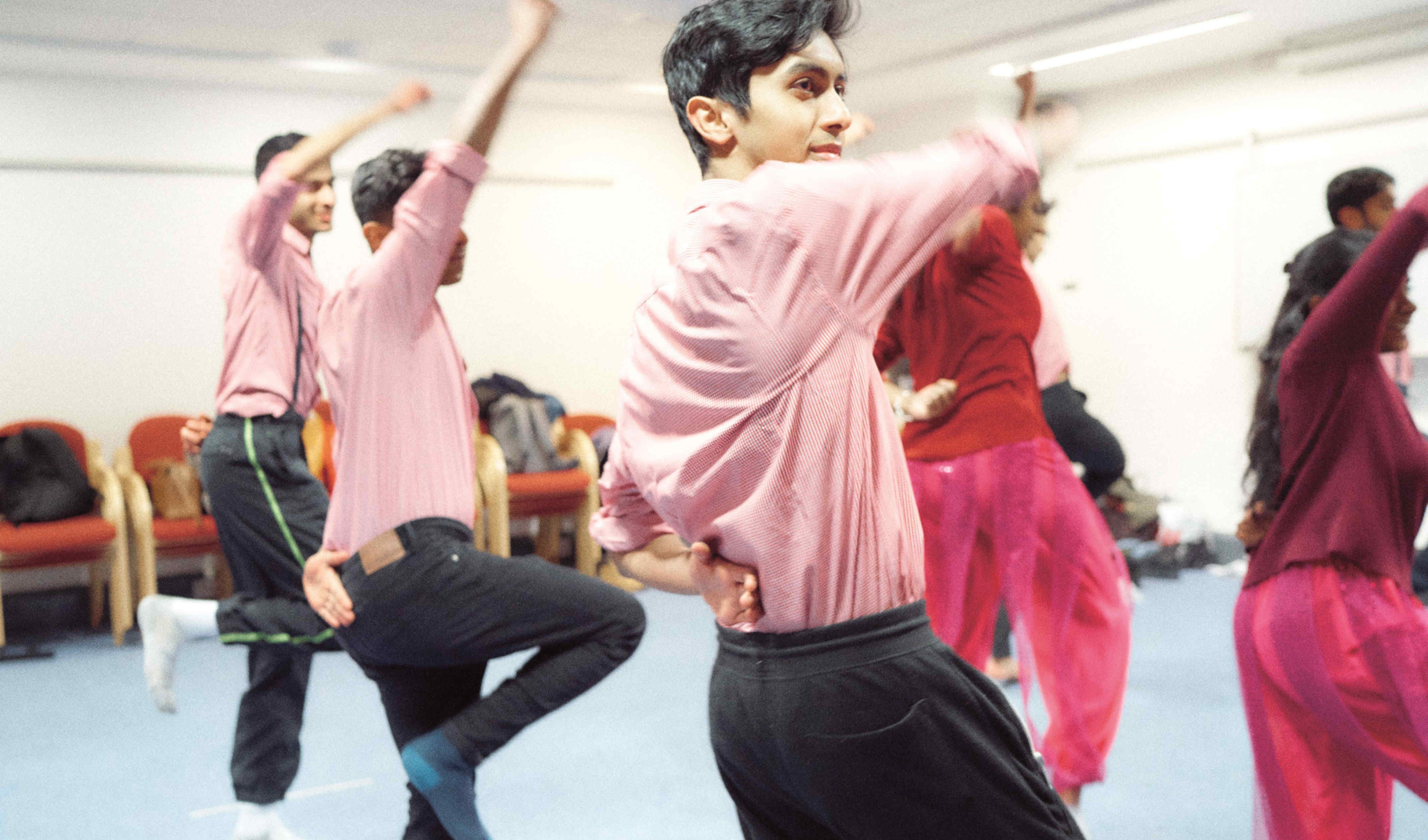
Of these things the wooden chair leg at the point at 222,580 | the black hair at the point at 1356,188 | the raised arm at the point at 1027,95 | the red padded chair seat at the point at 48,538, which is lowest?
the wooden chair leg at the point at 222,580

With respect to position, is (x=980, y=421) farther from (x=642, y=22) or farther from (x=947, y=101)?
(x=947, y=101)

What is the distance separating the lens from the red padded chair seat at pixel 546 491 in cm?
602

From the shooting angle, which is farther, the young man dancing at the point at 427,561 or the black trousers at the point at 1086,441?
the black trousers at the point at 1086,441

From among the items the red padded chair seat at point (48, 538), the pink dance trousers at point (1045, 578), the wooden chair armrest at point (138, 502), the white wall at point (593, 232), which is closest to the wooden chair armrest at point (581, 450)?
the white wall at point (593, 232)

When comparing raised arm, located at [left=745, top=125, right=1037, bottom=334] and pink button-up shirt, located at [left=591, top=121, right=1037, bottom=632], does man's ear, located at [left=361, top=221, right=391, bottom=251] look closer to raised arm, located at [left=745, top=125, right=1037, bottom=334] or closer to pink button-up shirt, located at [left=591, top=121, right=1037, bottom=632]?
pink button-up shirt, located at [left=591, top=121, right=1037, bottom=632]

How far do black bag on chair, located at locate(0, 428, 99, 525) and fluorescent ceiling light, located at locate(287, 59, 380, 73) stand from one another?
224cm

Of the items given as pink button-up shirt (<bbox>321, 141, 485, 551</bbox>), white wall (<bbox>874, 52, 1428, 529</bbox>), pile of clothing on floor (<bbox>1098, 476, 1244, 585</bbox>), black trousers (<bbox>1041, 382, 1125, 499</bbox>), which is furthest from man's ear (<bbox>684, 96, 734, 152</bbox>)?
white wall (<bbox>874, 52, 1428, 529</bbox>)

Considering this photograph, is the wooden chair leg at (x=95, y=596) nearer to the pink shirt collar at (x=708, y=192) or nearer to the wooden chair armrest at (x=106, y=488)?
the wooden chair armrest at (x=106, y=488)

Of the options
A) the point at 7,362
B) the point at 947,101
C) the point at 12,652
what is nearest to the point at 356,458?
the point at 12,652

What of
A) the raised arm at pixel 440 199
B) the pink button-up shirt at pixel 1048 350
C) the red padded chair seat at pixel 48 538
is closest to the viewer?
the raised arm at pixel 440 199

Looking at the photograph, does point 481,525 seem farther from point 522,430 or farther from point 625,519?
point 625,519

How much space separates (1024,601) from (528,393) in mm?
4275

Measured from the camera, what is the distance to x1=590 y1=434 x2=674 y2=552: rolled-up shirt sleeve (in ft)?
4.37

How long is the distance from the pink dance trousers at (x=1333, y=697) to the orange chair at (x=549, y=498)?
13.7 ft
